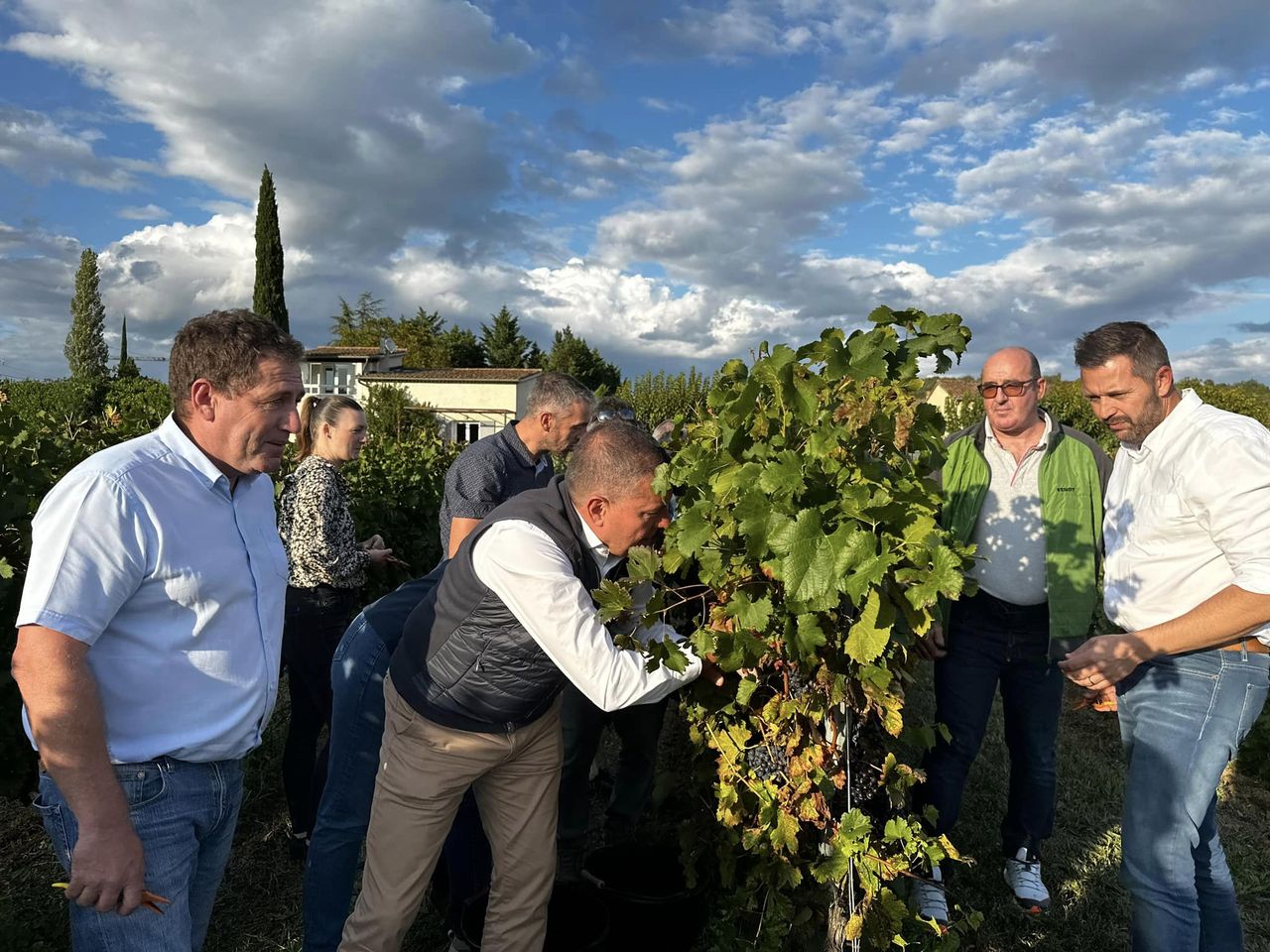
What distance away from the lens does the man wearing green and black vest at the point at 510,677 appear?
207 cm

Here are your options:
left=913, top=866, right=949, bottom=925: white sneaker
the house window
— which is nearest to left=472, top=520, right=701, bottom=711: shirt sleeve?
left=913, top=866, right=949, bottom=925: white sneaker

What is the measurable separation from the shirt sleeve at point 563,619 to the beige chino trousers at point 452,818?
16.7 inches

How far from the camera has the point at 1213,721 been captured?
2.32 m

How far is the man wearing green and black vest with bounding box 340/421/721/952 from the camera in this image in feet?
6.79

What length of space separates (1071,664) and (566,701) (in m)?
1.90

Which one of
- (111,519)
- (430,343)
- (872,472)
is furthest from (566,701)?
(430,343)

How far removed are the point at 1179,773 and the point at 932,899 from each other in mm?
1056

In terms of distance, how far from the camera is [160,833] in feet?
5.62

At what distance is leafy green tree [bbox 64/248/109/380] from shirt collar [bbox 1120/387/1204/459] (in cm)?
5458

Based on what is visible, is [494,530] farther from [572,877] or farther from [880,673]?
[572,877]

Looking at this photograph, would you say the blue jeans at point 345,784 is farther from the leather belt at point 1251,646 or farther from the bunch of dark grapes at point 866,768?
the leather belt at point 1251,646

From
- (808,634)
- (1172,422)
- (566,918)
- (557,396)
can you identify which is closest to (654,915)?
(566,918)

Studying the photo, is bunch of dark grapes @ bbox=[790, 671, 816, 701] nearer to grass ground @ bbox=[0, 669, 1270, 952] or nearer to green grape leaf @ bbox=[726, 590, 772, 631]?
green grape leaf @ bbox=[726, 590, 772, 631]

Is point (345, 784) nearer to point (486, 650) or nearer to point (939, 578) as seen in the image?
point (486, 650)
